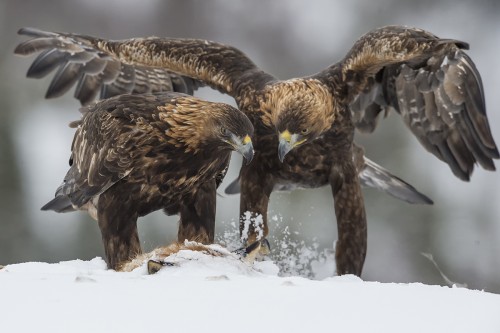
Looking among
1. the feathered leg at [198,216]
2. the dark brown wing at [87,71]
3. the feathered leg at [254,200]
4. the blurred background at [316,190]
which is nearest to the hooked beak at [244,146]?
the feathered leg at [198,216]

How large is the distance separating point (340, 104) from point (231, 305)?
388 cm

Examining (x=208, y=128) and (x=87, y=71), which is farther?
(x=87, y=71)

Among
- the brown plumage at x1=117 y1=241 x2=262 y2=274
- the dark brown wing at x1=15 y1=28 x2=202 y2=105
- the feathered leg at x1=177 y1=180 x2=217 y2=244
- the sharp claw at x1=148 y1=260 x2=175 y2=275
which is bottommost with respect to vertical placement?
the sharp claw at x1=148 y1=260 x2=175 y2=275

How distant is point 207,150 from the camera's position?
571cm

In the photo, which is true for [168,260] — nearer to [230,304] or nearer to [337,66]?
[230,304]

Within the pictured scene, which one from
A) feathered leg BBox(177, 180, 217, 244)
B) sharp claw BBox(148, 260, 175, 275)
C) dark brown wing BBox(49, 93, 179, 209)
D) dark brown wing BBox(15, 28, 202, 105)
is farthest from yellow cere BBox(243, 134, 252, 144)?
dark brown wing BBox(15, 28, 202, 105)

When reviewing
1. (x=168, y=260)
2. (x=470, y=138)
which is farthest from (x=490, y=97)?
(x=168, y=260)

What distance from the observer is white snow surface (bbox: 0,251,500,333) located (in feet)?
9.60

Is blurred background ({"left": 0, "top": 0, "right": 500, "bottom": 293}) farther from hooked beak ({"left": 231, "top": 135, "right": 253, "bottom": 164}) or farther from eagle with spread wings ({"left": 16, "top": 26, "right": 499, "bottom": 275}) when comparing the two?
hooked beak ({"left": 231, "top": 135, "right": 253, "bottom": 164})

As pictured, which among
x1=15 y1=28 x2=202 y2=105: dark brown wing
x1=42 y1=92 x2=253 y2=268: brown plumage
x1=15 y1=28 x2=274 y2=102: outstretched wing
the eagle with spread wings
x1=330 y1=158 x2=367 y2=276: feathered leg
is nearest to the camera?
x1=42 y1=92 x2=253 y2=268: brown plumage

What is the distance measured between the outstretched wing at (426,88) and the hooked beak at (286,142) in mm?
716

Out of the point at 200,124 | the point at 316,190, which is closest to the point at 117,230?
the point at 200,124

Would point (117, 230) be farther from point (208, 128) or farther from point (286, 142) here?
point (286, 142)

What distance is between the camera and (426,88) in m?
7.02
